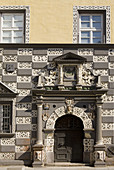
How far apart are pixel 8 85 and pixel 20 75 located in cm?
59

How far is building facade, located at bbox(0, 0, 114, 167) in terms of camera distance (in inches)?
480

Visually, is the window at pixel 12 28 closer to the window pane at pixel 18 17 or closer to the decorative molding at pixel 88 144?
the window pane at pixel 18 17

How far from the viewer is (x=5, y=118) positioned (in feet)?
40.7

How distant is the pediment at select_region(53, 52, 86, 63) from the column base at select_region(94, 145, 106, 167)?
10.7 feet

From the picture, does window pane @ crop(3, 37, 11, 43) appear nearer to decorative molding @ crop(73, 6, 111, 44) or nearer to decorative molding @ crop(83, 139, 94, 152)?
decorative molding @ crop(73, 6, 111, 44)

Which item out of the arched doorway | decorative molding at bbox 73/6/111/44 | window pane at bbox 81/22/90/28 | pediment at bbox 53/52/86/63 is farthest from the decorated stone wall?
window pane at bbox 81/22/90/28

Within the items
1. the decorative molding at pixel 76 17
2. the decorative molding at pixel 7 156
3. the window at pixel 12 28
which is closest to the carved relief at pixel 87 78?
the decorative molding at pixel 76 17

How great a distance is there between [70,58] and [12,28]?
2694 mm

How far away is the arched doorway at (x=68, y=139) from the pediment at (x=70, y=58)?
2.11m

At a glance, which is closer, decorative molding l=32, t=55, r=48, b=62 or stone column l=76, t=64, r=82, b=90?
stone column l=76, t=64, r=82, b=90

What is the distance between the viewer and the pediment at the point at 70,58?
40.6 ft

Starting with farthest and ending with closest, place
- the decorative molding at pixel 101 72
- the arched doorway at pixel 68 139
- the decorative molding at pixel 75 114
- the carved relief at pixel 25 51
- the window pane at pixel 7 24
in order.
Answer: the window pane at pixel 7 24, the carved relief at pixel 25 51, the decorative molding at pixel 101 72, the arched doorway at pixel 68 139, the decorative molding at pixel 75 114

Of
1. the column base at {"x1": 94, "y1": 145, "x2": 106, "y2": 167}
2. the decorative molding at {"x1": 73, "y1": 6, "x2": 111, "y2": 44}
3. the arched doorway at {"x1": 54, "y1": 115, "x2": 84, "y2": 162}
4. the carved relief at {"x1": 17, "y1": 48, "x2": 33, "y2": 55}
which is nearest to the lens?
the column base at {"x1": 94, "y1": 145, "x2": 106, "y2": 167}

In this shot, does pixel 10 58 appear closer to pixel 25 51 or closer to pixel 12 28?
pixel 25 51
